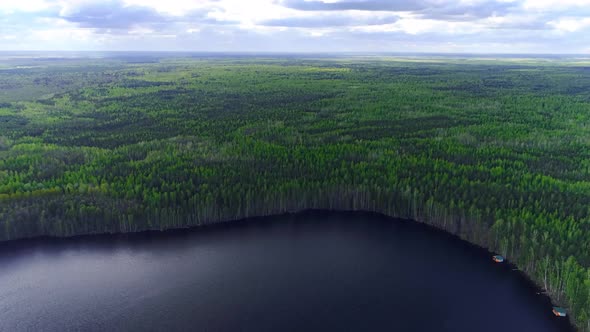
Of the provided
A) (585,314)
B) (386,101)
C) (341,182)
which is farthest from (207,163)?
(386,101)

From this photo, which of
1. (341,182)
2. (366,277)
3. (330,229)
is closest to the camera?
(366,277)

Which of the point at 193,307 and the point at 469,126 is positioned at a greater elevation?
the point at 469,126

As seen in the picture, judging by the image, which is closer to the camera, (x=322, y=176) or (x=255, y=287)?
(x=255, y=287)

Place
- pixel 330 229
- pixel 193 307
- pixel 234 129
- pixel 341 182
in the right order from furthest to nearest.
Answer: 1. pixel 234 129
2. pixel 341 182
3. pixel 330 229
4. pixel 193 307

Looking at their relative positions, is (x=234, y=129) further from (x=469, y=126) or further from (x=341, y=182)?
(x=469, y=126)

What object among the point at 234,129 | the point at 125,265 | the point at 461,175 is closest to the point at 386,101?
the point at 234,129

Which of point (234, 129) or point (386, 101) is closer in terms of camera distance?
point (234, 129)
